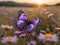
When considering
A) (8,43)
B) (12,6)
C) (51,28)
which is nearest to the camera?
(8,43)

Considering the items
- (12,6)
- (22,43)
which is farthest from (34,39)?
(12,6)

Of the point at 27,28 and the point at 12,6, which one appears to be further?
the point at 12,6

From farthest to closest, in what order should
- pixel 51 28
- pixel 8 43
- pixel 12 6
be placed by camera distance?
pixel 12 6 → pixel 51 28 → pixel 8 43

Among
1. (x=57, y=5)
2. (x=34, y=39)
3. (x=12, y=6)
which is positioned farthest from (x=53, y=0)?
(x=34, y=39)

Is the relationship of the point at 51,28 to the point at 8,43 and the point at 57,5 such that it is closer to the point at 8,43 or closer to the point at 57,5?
the point at 8,43

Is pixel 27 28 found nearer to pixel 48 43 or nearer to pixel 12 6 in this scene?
pixel 48 43

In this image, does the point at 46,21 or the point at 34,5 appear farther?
the point at 34,5

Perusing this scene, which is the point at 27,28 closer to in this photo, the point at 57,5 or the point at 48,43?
the point at 48,43
